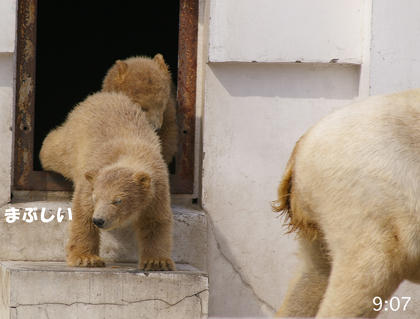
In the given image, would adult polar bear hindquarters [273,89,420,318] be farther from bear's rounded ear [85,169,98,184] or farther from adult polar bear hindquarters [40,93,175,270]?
bear's rounded ear [85,169,98,184]

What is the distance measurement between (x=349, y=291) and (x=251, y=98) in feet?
8.47

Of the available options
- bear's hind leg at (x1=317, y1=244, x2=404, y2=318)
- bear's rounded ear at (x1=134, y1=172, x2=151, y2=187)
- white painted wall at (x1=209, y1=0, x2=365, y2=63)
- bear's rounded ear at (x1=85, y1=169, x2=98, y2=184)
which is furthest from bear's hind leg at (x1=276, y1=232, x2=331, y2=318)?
white painted wall at (x1=209, y1=0, x2=365, y2=63)

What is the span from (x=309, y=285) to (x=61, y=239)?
2.26 metres

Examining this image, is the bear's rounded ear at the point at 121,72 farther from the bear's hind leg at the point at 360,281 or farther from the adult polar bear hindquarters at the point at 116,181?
the bear's hind leg at the point at 360,281

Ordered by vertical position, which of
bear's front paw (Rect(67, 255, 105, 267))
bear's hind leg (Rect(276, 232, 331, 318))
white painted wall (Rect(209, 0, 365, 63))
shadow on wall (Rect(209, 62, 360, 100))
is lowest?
bear's front paw (Rect(67, 255, 105, 267))

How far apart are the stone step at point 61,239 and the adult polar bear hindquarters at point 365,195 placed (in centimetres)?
197

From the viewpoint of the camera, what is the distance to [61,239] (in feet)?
15.0

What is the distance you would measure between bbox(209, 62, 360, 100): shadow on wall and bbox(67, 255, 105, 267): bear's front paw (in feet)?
6.08

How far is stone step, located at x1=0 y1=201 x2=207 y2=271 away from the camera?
4539 millimetres

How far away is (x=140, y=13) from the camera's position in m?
8.77

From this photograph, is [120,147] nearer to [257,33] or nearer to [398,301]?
[257,33]

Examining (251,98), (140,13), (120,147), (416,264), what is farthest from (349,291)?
(140,13)

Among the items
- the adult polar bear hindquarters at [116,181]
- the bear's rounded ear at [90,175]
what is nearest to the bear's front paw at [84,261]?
the adult polar bear hindquarters at [116,181]

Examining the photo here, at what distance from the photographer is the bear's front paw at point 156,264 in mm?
3891
